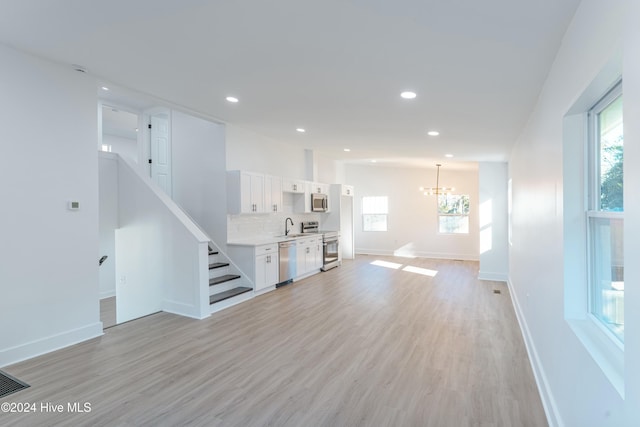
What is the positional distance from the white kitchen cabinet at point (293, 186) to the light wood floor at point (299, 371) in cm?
273

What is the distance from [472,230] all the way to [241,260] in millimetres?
7323

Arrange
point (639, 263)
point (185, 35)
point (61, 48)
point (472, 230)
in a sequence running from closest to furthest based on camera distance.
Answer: point (639, 263) → point (185, 35) → point (61, 48) → point (472, 230)

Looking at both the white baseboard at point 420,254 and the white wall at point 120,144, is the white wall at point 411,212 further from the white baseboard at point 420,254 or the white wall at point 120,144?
the white wall at point 120,144

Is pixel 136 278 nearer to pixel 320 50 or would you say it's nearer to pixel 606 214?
pixel 320 50

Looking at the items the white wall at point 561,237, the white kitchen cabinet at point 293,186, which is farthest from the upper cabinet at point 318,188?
the white wall at point 561,237

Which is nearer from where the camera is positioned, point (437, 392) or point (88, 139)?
point (437, 392)

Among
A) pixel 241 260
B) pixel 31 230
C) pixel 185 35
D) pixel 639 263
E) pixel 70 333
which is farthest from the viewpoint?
pixel 241 260

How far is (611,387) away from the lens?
1.39 metres

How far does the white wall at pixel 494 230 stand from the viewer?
711 centimetres

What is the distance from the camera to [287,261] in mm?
6512

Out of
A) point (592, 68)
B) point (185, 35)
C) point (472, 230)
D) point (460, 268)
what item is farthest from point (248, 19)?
point (472, 230)

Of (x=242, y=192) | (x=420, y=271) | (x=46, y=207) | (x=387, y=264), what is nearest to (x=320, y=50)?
(x=46, y=207)

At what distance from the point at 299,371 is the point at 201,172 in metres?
4.31

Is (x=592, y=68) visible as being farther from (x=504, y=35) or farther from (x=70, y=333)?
(x=70, y=333)
